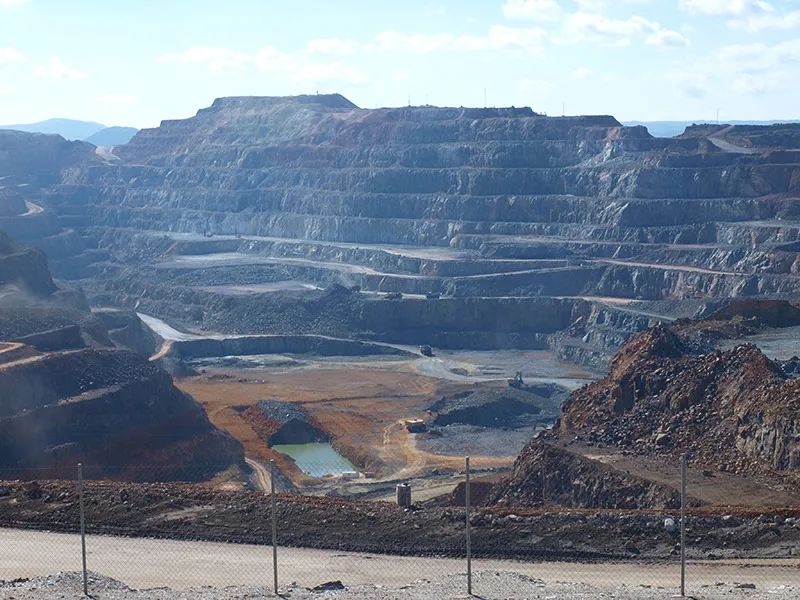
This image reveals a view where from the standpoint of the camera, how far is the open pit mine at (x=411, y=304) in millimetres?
44000

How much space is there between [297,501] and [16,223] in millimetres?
119033

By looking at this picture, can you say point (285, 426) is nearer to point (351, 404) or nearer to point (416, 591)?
point (351, 404)

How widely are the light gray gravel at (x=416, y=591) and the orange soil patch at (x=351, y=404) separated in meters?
36.4

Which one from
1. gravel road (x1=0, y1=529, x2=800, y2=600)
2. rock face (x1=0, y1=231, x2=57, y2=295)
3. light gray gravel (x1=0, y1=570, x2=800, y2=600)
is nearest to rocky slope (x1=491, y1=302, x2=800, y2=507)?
gravel road (x1=0, y1=529, x2=800, y2=600)

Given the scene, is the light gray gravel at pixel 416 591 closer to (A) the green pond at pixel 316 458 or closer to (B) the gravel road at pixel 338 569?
(B) the gravel road at pixel 338 569

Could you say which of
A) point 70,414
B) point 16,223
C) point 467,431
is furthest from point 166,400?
point 16,223

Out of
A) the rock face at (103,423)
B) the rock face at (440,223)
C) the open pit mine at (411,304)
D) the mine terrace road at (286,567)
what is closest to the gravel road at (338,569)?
the mine terrace road at (286,567)

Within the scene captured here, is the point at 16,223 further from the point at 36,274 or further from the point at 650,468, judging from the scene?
the point at 650,468

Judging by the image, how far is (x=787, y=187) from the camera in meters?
116

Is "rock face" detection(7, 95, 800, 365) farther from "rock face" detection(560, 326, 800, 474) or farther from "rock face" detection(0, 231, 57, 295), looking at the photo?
"rock face" detection(560, 326, 800, 474)

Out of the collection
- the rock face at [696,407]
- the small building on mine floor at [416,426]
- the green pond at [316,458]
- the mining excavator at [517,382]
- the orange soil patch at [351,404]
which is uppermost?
the rock face at [696,407]

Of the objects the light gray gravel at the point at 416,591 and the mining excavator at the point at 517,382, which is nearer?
the light gray gravel at the point at 416,591

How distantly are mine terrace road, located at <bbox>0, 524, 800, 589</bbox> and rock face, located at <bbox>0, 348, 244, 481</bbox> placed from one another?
26818mm

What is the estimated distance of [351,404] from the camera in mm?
79438
